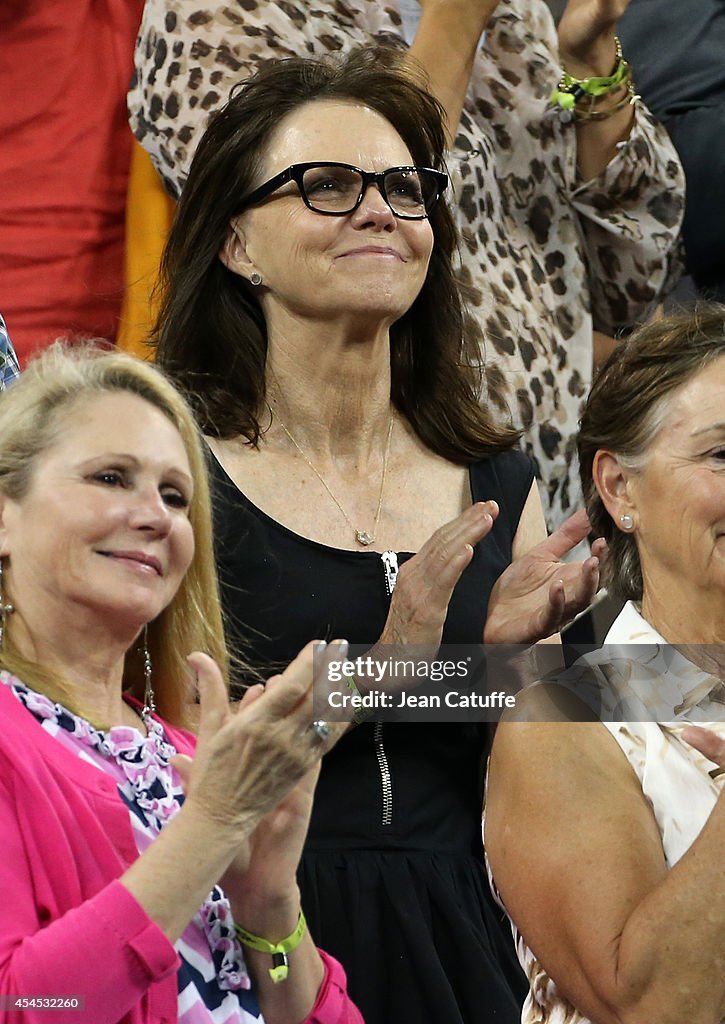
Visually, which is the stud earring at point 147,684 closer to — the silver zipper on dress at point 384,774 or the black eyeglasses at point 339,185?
the silver zipper on dress at point 384,774

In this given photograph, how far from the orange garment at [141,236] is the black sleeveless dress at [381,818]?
485mm

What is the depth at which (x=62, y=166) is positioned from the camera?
2.71m

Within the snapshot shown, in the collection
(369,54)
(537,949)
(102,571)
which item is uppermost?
(369,54)

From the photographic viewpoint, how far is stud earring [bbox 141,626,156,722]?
1.81m

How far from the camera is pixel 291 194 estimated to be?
239cm

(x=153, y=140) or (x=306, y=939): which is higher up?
(x=153, y=140)

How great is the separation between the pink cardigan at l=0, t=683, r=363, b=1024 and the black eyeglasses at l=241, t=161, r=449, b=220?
1.00 metres

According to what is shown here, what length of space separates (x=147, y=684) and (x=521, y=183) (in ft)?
4.41

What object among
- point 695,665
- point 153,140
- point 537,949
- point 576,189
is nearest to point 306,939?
point 537,949

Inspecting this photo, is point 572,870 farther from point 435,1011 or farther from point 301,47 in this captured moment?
point 301,47

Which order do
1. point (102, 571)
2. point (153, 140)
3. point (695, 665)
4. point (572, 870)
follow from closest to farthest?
point (102, 571) → point (572, 870) → point (695, 665) → point (153, 140)

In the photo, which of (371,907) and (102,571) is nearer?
(102,571)

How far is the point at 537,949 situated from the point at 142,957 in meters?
0.52

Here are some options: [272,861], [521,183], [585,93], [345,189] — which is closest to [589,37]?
[585,93]
